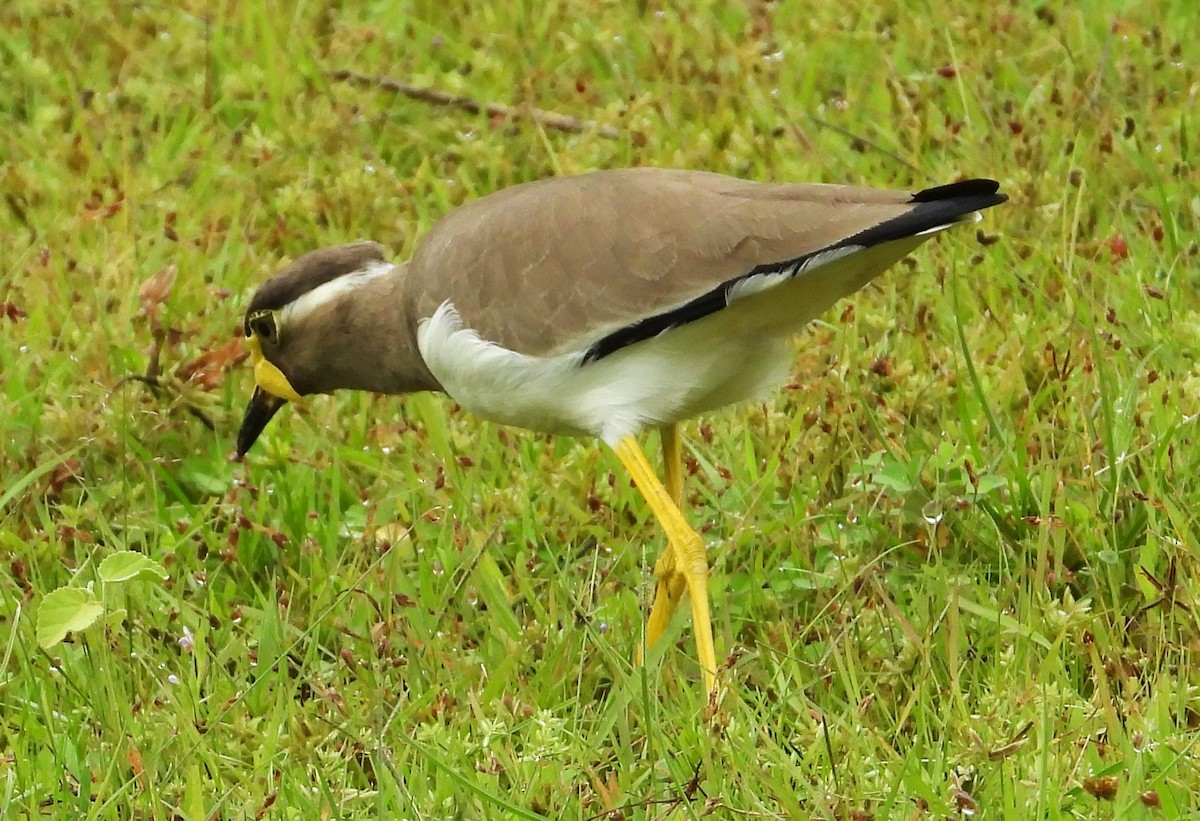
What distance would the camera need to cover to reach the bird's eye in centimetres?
568

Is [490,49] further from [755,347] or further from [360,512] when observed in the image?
[755,347]

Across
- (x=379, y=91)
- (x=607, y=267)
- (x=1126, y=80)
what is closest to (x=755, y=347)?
(x=607, y=267)

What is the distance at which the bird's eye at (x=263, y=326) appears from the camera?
5.68 m

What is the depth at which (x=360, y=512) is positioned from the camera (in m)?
5.72

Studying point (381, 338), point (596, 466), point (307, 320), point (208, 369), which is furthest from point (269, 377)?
point (596, 466)

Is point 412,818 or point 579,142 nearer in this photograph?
point 412,818

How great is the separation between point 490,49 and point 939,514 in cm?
407

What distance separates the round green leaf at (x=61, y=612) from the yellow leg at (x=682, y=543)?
130 centimetres

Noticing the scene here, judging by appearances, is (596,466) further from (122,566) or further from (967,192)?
(967,192)

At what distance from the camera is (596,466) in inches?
226

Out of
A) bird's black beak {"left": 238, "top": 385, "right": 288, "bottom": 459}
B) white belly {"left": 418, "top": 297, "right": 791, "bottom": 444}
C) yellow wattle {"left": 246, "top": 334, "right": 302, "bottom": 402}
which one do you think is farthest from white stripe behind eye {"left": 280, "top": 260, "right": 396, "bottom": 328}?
white belly {"left": 418, "top": 297, "right": 791, "bottom": 444}

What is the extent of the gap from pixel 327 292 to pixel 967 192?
201 centimetres

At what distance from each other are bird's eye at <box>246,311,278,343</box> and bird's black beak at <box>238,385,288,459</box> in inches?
7.1

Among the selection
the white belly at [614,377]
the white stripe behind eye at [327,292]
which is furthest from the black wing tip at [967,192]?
the white stripe behind eye at [327,292]
